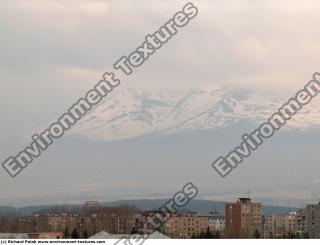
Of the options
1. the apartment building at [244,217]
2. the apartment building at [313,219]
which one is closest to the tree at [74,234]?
the apartment building at [244,217]

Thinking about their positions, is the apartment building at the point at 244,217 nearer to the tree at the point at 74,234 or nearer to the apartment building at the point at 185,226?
the apartment building at the point at 185,226

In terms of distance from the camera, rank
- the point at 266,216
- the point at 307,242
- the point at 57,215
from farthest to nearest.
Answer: the point at 266,216
the point at 57,215
the point at 307,242

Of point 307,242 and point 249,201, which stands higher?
point 249,201

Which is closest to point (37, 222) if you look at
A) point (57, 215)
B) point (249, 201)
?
point (57, 215)

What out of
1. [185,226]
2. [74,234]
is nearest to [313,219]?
[185,226]

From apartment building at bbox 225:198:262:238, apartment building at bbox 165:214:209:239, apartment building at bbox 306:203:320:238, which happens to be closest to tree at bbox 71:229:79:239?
apartment building at bbox 165:214:209:239

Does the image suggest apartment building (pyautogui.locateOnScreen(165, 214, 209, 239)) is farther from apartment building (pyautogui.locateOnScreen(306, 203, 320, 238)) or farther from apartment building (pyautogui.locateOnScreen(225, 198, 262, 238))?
apartment building (pyautogui.locateOnScreen(306, 203, 320, 238))

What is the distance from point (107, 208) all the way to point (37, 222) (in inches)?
49.0

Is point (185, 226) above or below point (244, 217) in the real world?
below

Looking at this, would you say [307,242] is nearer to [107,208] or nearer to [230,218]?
[107,208]

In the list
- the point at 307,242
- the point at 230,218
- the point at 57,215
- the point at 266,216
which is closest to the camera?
the point at 307,242

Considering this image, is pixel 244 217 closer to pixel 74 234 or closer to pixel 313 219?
pixel 313 219

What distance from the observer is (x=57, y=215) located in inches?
491

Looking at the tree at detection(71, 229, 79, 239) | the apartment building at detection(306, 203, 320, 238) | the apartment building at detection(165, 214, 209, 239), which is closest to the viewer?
the tree at detection(71, 229, 79, 239)
